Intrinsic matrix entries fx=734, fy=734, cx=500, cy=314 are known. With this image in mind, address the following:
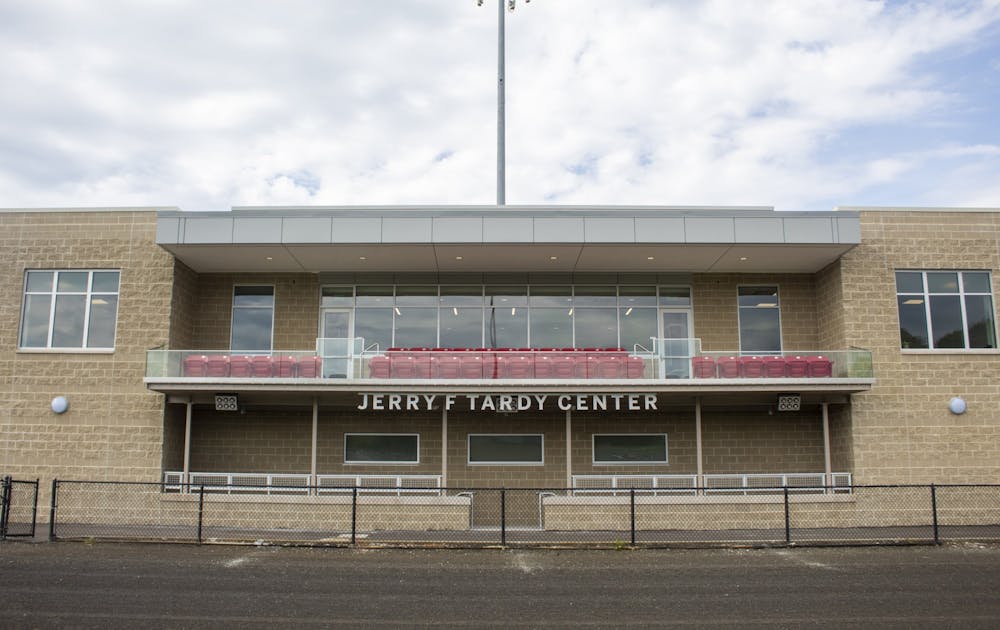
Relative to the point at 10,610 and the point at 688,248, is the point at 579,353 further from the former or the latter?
the point at 10,610

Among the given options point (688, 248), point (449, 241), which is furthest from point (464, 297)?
point (688, 248)

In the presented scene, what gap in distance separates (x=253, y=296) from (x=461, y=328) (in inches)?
251

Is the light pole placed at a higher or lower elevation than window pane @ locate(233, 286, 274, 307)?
higher

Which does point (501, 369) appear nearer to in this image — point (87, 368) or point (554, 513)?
point (554, 513)

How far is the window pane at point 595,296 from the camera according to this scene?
22.2 meters

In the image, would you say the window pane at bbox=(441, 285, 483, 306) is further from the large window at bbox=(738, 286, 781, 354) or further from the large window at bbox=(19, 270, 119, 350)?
the large window at bbox=(19, 270, 119, 350)

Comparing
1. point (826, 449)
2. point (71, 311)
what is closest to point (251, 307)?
point (71, 311)

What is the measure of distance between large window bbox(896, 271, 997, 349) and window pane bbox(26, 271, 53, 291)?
23.5m

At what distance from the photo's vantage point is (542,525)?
A: 17.8m

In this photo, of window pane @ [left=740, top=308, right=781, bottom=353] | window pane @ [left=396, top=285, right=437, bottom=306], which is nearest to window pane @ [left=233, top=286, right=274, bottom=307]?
window pane @ [left=396, top=285, right=437, bottom=306]

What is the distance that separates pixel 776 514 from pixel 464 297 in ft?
34.2

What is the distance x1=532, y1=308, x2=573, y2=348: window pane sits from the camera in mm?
21953

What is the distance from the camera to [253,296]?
874 inches

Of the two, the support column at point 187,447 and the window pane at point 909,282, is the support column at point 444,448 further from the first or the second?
the window pane at point 909,282
